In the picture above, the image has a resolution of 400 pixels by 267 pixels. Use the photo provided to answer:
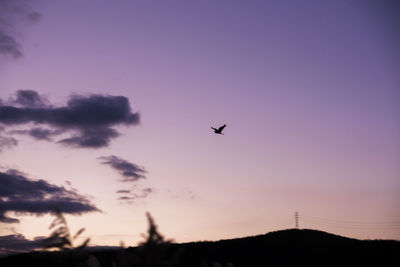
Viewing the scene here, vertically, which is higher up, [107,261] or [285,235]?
[285,235]

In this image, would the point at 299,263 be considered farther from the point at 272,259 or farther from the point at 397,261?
the point at 397,261

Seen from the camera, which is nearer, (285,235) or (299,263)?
(299,263)

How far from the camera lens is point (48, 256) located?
3.25 m

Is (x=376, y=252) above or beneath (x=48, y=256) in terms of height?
above

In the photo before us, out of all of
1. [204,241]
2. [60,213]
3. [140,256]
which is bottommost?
[140,256]

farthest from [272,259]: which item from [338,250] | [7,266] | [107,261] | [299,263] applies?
[7,266]

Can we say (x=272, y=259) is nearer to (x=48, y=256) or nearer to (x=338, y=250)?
(x=338, y=250)

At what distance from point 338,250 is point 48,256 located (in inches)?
1073

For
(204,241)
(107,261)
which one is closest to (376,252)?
(204,241)

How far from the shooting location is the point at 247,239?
3158 centimetres

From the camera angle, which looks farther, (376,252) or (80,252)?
(376,252)

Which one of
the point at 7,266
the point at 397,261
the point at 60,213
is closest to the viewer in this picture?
the point at 60,213

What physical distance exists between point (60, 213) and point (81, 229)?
0.19 meters

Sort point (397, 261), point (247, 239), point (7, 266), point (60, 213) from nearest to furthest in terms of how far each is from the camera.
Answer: point (60, 213) → point (397, 261) → point (7, 266) → point (247, 239)
